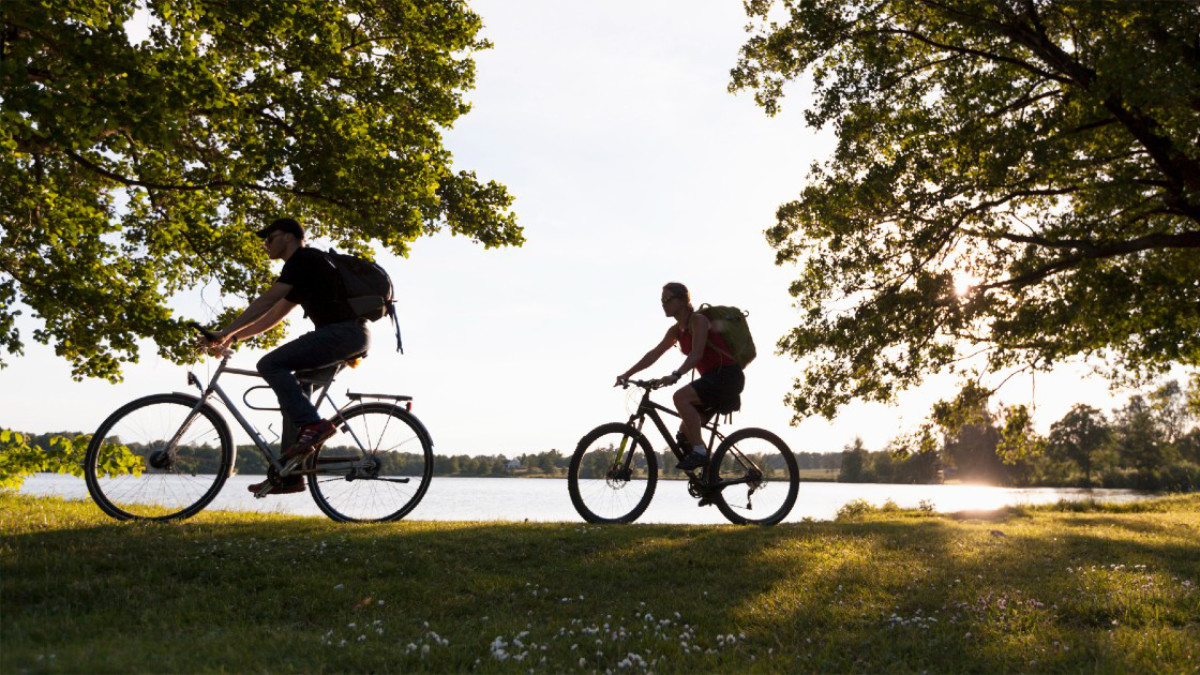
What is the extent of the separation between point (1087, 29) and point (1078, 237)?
4.02 m

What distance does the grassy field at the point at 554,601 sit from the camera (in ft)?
16.3

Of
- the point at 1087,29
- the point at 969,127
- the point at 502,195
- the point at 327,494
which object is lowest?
the point at 327,494

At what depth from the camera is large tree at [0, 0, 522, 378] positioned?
31.8 ft

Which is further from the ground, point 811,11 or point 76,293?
point 811,11

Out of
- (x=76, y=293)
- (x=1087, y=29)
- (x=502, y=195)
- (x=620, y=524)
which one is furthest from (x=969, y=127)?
(x=76, y=293)

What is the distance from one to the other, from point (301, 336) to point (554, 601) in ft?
11.0

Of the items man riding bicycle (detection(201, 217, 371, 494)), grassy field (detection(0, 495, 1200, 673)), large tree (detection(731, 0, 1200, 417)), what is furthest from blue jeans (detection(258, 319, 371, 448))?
large tree (detection(731, 0, 1200, 417))

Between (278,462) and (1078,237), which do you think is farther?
(1078,237)

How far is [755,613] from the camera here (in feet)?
19.5

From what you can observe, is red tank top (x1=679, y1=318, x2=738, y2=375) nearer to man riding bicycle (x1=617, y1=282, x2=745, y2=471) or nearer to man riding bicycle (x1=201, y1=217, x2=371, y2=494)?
man riding bicycle (x1=617, y1=282, x2=745, y2=471)

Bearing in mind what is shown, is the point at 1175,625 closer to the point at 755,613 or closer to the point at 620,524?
the point at 755,613

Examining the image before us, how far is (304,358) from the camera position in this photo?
7.55 metres

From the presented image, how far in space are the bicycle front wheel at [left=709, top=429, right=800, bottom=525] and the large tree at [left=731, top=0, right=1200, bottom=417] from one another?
7366 millimetres

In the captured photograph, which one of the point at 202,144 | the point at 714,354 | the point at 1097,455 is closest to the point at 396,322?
the point at 714,354
